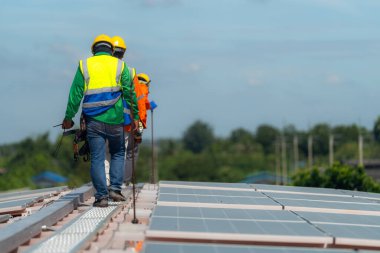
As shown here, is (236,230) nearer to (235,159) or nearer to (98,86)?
(98,86)

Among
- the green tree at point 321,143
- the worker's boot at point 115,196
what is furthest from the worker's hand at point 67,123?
the green tree at point 321,143

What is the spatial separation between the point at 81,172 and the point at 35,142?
74.5 ft

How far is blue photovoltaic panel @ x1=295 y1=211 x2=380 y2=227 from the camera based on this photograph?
7.43m

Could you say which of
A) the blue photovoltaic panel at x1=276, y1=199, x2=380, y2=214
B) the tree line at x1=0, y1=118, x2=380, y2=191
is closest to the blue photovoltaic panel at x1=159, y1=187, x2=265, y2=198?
the blue photovoltaic panel at x1=276, y1=199, x2=380, y2=214

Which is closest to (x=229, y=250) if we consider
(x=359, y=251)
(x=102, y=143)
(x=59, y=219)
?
(x=359, y=251)

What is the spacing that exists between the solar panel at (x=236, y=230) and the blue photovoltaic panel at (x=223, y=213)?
24 centimetres

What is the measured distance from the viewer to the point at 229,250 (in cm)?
558

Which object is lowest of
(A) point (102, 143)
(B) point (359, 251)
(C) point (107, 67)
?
(B) point (359, 251)

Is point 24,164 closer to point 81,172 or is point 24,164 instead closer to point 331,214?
point 81,172

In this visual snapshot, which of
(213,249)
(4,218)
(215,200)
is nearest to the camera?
(213,249)

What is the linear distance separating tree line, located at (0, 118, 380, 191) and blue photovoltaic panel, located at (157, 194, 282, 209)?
32459 mm

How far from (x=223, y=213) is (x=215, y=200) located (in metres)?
1.51

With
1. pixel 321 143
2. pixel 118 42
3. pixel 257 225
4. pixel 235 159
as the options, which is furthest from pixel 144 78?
pixel 321 143

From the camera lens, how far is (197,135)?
566 ft
